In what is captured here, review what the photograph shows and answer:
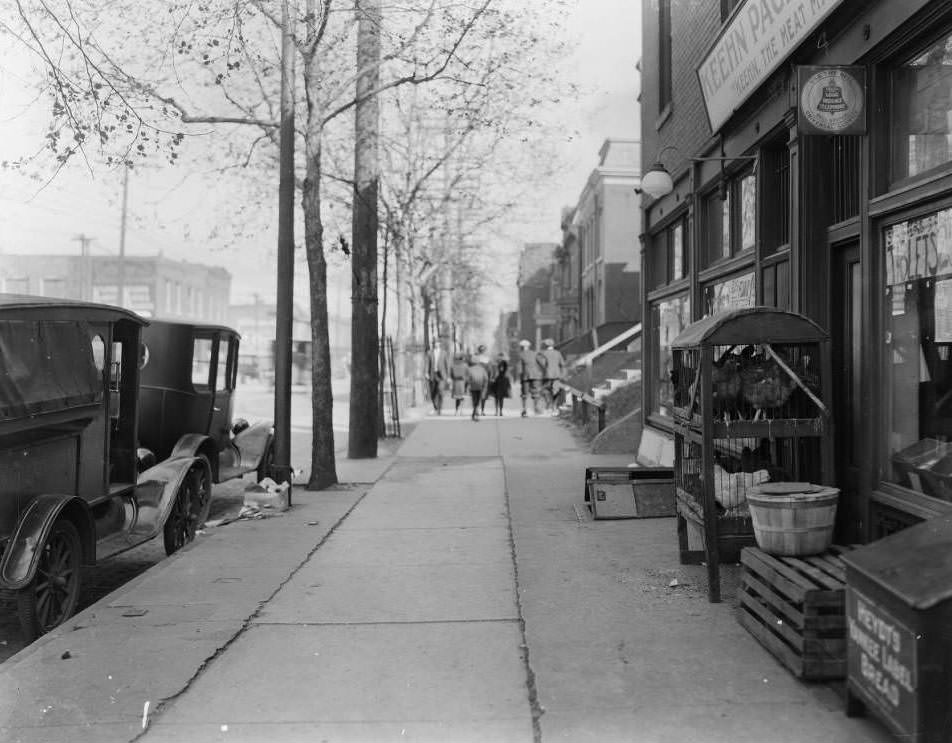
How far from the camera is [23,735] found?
4020 mm

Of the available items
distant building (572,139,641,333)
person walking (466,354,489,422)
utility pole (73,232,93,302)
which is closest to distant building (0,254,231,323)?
utility pole (73,232,93,302)

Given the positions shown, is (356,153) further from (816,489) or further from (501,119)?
(816,489)

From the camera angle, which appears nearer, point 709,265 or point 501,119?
point 709,265

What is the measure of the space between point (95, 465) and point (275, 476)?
3.63 metres

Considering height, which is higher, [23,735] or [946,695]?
[946,695]

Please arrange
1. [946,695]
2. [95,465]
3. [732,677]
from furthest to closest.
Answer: [95,465], [732,677], [946,695]

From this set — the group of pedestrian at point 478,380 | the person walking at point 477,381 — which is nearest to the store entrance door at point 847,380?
the group of pedestrian at point 478,380

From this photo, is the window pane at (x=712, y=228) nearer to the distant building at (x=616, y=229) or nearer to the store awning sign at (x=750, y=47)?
the store awning sign at (x=750, y=47)

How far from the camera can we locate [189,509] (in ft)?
28.7

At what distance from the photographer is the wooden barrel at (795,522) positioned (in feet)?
16.3

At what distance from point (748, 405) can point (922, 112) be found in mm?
2127

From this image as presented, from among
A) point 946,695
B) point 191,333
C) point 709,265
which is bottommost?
point 946,695

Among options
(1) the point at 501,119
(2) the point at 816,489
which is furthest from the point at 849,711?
(1) the point at 501,119

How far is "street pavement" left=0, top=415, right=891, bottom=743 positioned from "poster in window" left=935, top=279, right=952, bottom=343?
208 cm
